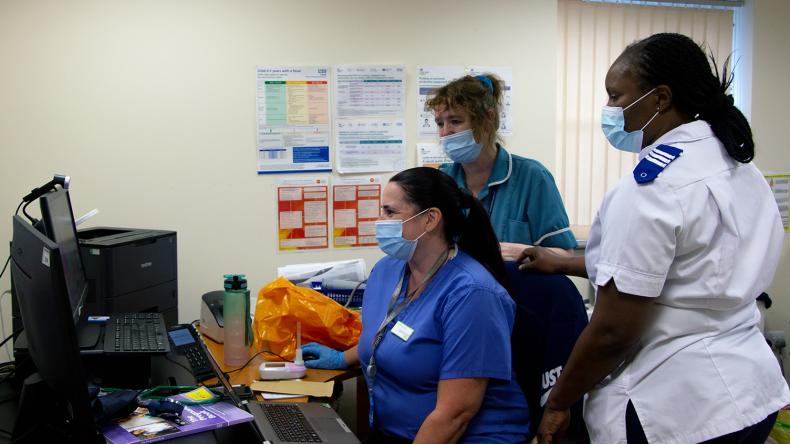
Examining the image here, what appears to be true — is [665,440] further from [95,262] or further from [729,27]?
[729,27]

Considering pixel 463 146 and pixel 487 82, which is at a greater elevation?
pixel 487 82

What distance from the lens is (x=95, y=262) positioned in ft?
6.81

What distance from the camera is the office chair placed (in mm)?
1546

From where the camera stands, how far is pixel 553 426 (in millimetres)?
1398

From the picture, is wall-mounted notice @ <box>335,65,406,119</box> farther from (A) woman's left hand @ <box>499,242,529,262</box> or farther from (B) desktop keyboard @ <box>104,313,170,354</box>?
(B) desktop keyboard @ <box>104,313,170,354</box>

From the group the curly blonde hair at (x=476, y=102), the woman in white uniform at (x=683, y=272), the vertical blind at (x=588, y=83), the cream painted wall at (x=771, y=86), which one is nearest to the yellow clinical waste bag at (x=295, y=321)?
the curly blonde hair at (x=476, y=102)

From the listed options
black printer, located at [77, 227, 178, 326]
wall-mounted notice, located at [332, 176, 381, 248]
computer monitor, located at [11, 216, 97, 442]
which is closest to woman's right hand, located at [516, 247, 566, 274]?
computer monitor, located at [11, 216, 97, 442]

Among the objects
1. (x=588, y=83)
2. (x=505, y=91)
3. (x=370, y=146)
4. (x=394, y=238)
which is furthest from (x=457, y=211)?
(x=588, y=83)

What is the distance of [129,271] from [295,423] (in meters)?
0.93

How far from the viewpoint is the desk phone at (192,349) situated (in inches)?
74.3

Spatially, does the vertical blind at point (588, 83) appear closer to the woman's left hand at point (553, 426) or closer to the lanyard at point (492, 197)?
the lanyard at point (492, 197)

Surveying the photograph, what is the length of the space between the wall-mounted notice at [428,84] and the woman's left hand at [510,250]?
4.29 feet

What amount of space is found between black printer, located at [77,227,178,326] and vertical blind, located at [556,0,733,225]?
2045mm

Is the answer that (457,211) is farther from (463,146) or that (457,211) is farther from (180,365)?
(180,365)
